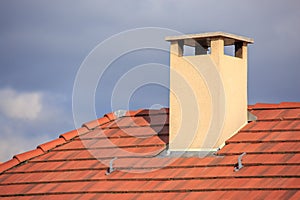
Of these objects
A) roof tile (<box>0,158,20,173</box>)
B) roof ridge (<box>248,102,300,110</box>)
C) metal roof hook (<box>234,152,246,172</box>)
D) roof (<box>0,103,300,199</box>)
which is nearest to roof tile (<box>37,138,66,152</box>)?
roof (<box>0,103,300,199</box>)

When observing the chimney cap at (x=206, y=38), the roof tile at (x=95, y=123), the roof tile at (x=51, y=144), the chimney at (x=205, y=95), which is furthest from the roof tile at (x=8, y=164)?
the chimney cap at (x=206, y=38)

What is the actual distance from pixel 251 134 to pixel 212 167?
138cm

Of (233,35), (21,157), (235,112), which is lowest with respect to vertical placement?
(21,157)

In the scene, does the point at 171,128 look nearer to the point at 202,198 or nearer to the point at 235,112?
the point at 235,112

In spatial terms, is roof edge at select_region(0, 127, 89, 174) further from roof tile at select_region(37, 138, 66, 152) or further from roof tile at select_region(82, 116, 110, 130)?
roof tile at select_region(82, 116, 110, 130)

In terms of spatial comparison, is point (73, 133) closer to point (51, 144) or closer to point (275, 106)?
point (51, 144)

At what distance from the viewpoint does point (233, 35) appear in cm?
1524

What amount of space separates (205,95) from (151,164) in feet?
5.56

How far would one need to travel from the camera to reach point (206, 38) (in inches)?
595

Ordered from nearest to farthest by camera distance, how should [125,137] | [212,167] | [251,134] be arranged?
[212,167] < [251,134] < [125,137]

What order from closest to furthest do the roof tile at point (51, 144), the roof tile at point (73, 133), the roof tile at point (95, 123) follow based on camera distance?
1. the roof tile at point (51, 144)
2. the roof tile at point (73, 133)
3. the roof tile at point (95, 123)

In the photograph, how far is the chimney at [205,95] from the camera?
1462 centimetres

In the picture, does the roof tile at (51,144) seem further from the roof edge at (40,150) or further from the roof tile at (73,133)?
the roof tile at (73,133)

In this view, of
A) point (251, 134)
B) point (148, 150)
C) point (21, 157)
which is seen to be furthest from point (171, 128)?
point (21, 157)
